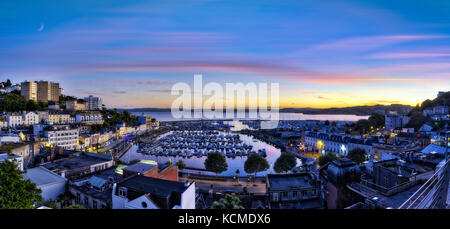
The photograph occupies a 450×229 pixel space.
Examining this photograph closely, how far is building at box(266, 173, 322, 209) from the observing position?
25.8ft

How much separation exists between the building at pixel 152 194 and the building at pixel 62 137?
20.4 m

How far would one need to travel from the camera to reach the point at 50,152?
44.3ft

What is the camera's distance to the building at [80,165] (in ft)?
29.9

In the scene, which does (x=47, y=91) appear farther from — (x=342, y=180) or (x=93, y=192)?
(x=342, y=180)

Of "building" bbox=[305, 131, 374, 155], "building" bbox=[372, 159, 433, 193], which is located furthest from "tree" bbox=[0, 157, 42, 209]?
"building" bbox=[305, 131, 374, 155]

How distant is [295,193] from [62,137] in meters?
22.8

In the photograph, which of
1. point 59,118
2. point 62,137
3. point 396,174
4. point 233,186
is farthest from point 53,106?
point 396,174

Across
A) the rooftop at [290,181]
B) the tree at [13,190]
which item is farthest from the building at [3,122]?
the rooftop at [290,181]

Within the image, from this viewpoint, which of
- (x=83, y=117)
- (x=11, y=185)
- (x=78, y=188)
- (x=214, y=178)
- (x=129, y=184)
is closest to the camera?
(x=11, y=185)

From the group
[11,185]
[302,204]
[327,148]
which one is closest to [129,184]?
[11,185]

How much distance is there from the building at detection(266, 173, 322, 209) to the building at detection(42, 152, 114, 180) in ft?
22.0

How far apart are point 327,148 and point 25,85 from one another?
46024mm

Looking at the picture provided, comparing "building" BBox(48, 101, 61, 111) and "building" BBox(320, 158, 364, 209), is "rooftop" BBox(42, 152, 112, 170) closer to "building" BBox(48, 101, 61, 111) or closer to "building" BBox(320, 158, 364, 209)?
"building" BBox(320, 158, 364, 209)
